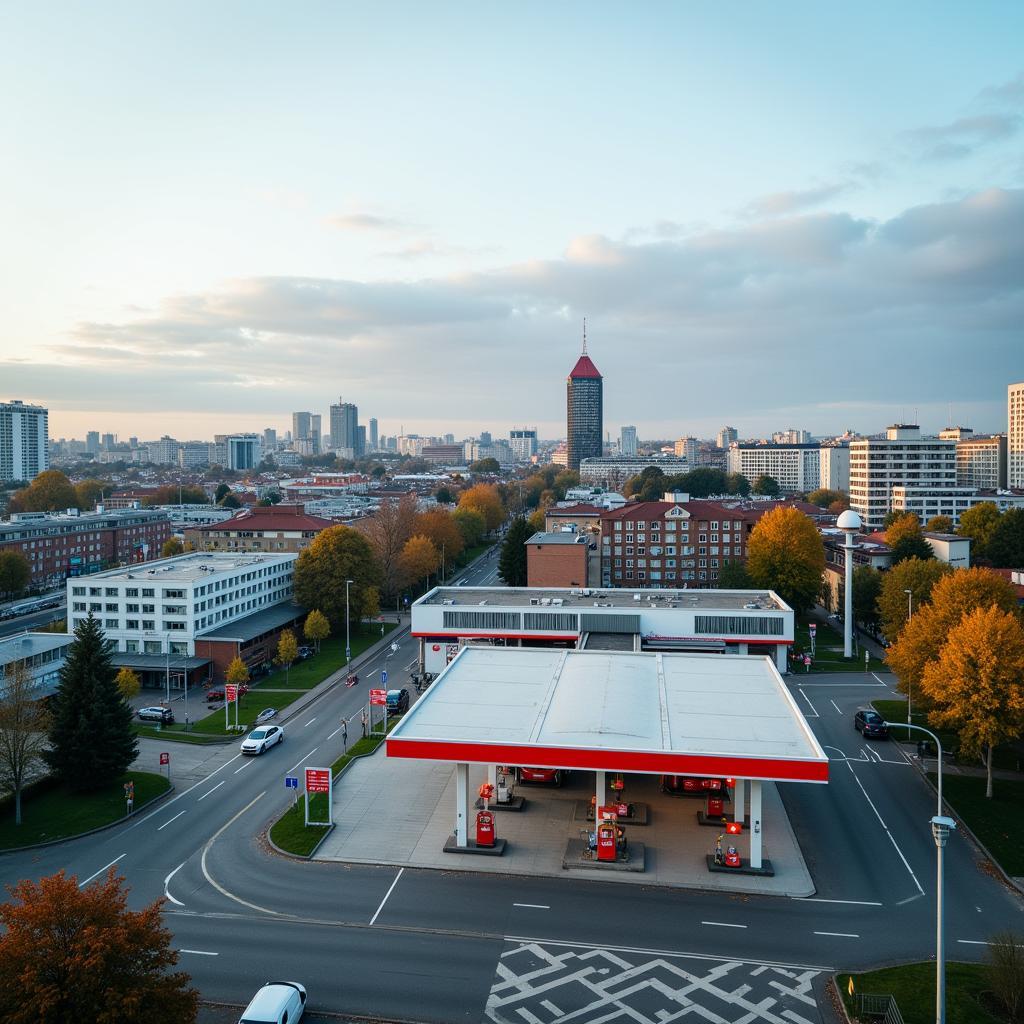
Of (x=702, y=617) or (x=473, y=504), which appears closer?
(x=702, y=617)

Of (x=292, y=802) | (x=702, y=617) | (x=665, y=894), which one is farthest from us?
(x=702, y=617)

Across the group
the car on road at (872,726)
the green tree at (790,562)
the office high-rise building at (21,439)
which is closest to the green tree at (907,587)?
the green tree at (790,562)

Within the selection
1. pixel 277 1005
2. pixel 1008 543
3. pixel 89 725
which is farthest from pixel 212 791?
pixel 1008 543

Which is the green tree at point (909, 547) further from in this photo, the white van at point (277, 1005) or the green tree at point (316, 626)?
the white van at point (277, 1005)

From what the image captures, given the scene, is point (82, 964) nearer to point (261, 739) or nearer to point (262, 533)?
point (261, 739)

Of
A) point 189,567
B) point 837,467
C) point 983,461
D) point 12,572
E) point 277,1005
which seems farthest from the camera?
point 837,467

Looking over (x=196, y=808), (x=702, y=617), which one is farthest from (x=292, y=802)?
(x=702, y=617)

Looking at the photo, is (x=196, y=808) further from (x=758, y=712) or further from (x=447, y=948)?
(x=758, y=712)
